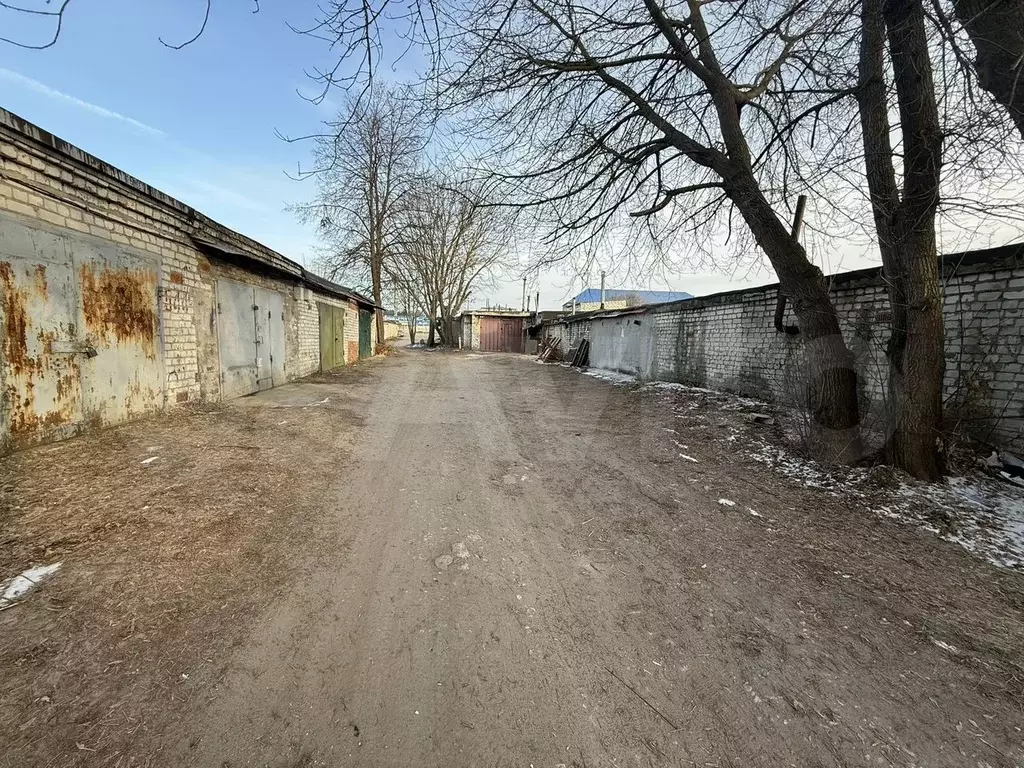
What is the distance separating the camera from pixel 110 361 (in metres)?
4.86

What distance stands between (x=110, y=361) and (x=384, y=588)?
487cm

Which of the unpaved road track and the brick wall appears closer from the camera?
the unpaved road track

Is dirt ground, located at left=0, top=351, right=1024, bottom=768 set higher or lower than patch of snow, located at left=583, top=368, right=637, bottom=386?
lower

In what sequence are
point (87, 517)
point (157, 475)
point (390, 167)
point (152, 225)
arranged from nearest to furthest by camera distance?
point (87, 517), point (157, 475), point (152, 225), point (390, 167)

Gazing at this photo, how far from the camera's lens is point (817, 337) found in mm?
5129

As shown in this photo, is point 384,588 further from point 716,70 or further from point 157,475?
point 716,70

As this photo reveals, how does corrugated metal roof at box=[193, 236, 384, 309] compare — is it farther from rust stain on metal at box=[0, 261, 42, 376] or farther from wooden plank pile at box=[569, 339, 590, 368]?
wooden plank pile at box=[569, 339, 590, 368]

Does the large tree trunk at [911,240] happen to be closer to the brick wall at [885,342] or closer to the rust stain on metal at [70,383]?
the brick wall at [885,342]

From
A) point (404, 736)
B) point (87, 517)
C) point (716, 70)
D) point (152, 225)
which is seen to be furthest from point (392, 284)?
point (404, 736)

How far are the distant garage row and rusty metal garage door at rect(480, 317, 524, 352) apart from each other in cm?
2500

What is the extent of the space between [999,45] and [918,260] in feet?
5.60

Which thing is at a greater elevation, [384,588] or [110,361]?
[110,361]

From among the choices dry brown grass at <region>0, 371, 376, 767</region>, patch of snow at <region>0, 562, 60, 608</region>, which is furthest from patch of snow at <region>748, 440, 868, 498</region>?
patch of snow at <region>0, 562, 60, 608</region>

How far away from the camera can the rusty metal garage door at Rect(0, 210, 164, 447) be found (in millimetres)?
3805
